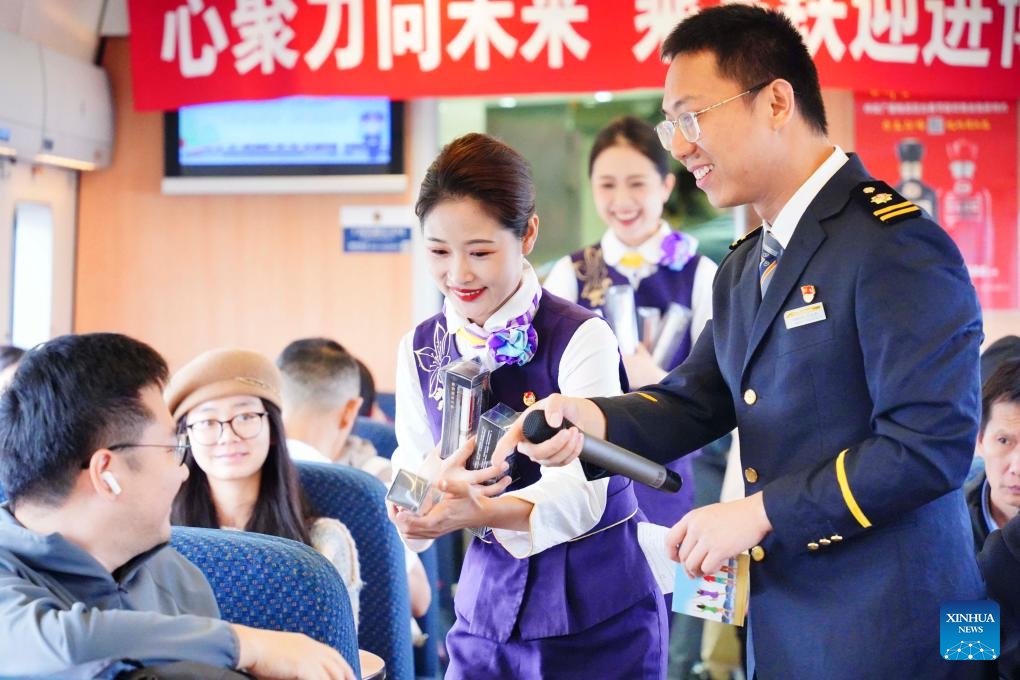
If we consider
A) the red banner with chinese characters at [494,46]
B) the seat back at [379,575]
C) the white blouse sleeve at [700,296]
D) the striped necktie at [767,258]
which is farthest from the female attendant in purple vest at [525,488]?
the red banner with chinese characters at [494,46]

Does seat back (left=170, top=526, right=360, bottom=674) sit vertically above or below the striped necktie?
below

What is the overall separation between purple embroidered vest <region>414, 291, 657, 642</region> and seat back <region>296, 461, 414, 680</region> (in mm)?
692

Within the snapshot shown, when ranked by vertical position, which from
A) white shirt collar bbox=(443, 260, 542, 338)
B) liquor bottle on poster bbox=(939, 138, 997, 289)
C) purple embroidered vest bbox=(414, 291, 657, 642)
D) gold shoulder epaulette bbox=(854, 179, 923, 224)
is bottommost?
purple embroidered vest bbox=(414, 291, 657, 642)

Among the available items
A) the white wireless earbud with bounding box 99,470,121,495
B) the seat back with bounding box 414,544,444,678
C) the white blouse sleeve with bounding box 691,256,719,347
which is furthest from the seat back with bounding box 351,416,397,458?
the white wireless earbud with bounding box 99,470,121,495

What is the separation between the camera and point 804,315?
5.55 feet

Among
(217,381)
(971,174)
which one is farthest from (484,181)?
(971,174)

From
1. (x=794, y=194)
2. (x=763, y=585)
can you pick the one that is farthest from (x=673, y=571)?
(x=794, y=194)

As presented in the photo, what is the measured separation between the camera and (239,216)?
5855mm

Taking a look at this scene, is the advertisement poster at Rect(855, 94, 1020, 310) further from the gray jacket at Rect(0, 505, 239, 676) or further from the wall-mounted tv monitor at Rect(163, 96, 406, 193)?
the gray jacket at Rect(0, 505, 239, 676)

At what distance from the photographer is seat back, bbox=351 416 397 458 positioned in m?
3.90

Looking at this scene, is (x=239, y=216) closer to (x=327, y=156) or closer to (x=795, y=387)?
(x=327, y=156)

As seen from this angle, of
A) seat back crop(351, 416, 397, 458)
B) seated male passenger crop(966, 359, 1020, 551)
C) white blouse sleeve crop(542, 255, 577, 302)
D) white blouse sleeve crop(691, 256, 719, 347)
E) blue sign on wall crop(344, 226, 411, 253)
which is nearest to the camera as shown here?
seated male passenger crop(966, 359, 1020, 551)

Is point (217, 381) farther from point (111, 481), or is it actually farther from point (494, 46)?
point (494, 46)

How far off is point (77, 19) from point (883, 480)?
504 centimetres
